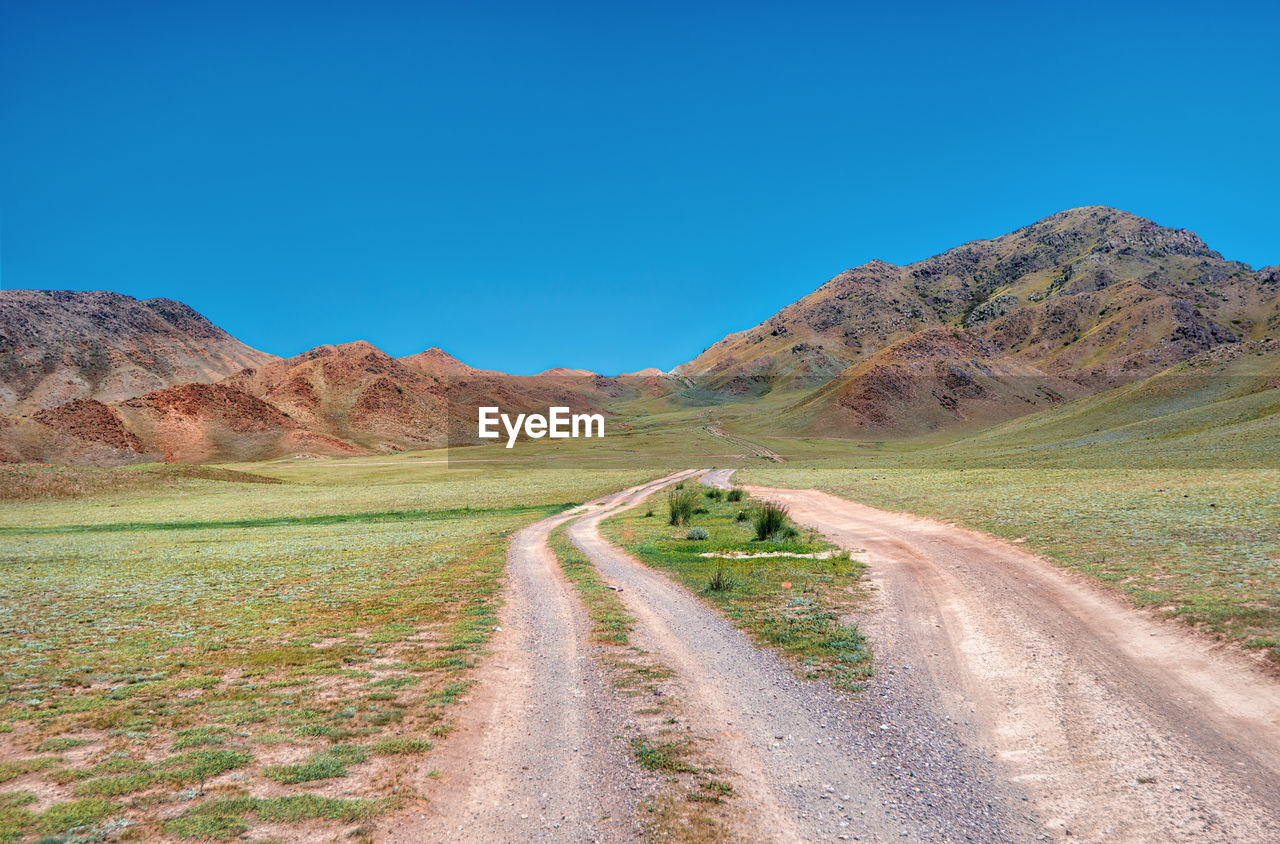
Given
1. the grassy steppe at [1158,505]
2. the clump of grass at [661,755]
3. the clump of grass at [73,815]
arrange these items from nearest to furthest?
1. the clump of grass at [73,815]
2. the clump of grass at [661,755]
3. the grassy steppe at [1158,505]

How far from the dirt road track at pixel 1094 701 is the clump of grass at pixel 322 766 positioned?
805 centimetres

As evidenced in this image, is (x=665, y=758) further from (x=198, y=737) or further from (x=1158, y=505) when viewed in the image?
(x=1158, y=505)

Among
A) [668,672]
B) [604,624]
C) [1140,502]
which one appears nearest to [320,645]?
[604,624]

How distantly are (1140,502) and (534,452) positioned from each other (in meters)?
127

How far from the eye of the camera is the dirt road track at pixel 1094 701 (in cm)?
655

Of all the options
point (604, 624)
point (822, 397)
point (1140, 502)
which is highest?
point (822, 397)

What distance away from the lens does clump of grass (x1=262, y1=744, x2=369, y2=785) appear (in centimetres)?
715

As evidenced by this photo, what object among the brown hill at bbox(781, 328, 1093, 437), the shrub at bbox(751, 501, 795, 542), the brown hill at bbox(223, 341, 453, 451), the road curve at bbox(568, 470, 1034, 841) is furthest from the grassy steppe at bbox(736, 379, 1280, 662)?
the brown hill at bbox(223, 341, 453, 451)

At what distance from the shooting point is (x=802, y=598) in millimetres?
16203

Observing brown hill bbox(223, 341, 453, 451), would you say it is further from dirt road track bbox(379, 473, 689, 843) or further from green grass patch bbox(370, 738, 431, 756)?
green grass patch bbox(370, 738, 431, 756)

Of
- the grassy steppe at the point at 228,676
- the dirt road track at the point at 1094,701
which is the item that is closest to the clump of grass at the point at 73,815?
the grassy steppe at the point at 228,676

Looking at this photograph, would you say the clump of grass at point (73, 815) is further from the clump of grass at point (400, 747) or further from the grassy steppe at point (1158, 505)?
the grassy steppe at point (1158, 505)

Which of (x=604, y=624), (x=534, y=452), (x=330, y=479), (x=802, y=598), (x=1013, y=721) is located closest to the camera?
(x=1013, y=721)

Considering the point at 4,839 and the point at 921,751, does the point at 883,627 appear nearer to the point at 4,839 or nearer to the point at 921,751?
the point at 921,751
